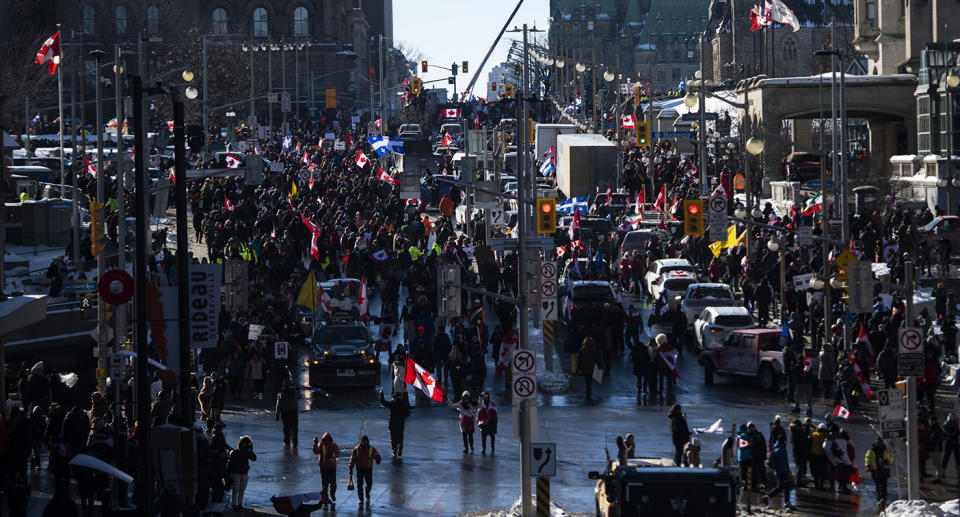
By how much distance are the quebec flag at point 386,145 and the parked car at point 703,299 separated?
90.0ft

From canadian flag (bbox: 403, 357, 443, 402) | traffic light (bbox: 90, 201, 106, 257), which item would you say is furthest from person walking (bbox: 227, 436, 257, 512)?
traffic light (bbox: 90, 201, 106, 257)

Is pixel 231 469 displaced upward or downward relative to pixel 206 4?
downward

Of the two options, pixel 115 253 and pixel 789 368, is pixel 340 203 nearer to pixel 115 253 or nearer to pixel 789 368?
pixel 115 253

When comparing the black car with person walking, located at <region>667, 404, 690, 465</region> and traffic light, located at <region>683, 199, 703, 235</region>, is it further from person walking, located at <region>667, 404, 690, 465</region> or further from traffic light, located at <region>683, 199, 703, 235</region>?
person walking, located at <region>667, 404, 690, 465</region>

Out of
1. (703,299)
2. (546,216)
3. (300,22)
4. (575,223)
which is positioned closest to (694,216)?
(703,299)

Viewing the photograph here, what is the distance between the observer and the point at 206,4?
14712 cm

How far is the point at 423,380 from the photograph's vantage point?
28734 mm

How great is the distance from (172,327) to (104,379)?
558cm

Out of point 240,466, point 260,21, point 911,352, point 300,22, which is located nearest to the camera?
point 240,466

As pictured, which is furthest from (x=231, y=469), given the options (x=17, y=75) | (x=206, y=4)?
(x=206, y=4)

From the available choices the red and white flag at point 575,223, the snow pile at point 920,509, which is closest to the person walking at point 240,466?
the snow pile at point 920,509

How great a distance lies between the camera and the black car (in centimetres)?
3478

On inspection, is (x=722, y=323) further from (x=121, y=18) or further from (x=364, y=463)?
(x=121, y=18)

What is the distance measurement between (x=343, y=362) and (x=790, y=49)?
533 ft
